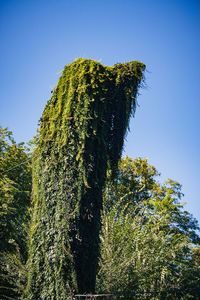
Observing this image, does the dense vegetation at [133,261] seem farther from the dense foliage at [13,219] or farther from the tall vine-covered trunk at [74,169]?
the tall vine-covered trunk at [74,169]

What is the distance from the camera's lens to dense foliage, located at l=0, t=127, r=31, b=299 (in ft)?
12.0

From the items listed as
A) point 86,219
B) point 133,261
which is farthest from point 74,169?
point 133,261

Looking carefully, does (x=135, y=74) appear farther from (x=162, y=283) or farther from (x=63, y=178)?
(x=162, y=283)

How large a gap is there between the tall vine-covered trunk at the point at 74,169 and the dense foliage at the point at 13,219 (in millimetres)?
632

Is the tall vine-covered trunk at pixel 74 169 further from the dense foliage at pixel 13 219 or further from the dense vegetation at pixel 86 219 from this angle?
the dense foliage at pixel 13 219

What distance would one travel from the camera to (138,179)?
15.3 meters

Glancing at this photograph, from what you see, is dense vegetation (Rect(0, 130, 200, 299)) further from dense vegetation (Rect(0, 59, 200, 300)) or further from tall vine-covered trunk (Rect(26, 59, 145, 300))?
tall vine-covered trunk (Rect(26, 59, 145, 300))

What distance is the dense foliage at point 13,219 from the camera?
366 cm

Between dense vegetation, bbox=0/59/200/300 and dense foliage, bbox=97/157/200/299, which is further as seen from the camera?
dense foliage, bbox=97/157/200/299

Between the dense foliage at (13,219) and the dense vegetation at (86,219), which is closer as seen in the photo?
the dense vegetation at (86,219)

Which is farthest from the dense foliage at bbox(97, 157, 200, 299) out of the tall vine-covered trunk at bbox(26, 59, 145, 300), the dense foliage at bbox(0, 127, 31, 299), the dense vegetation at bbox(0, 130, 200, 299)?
the dense foliage at bbox(0, 127, 31, 299)

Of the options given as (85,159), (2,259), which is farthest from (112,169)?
(2,259)

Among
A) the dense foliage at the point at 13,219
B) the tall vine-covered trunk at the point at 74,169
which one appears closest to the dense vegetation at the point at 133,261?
the dense foliage at the point at 13,219

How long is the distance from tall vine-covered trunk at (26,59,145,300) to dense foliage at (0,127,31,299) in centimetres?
63
